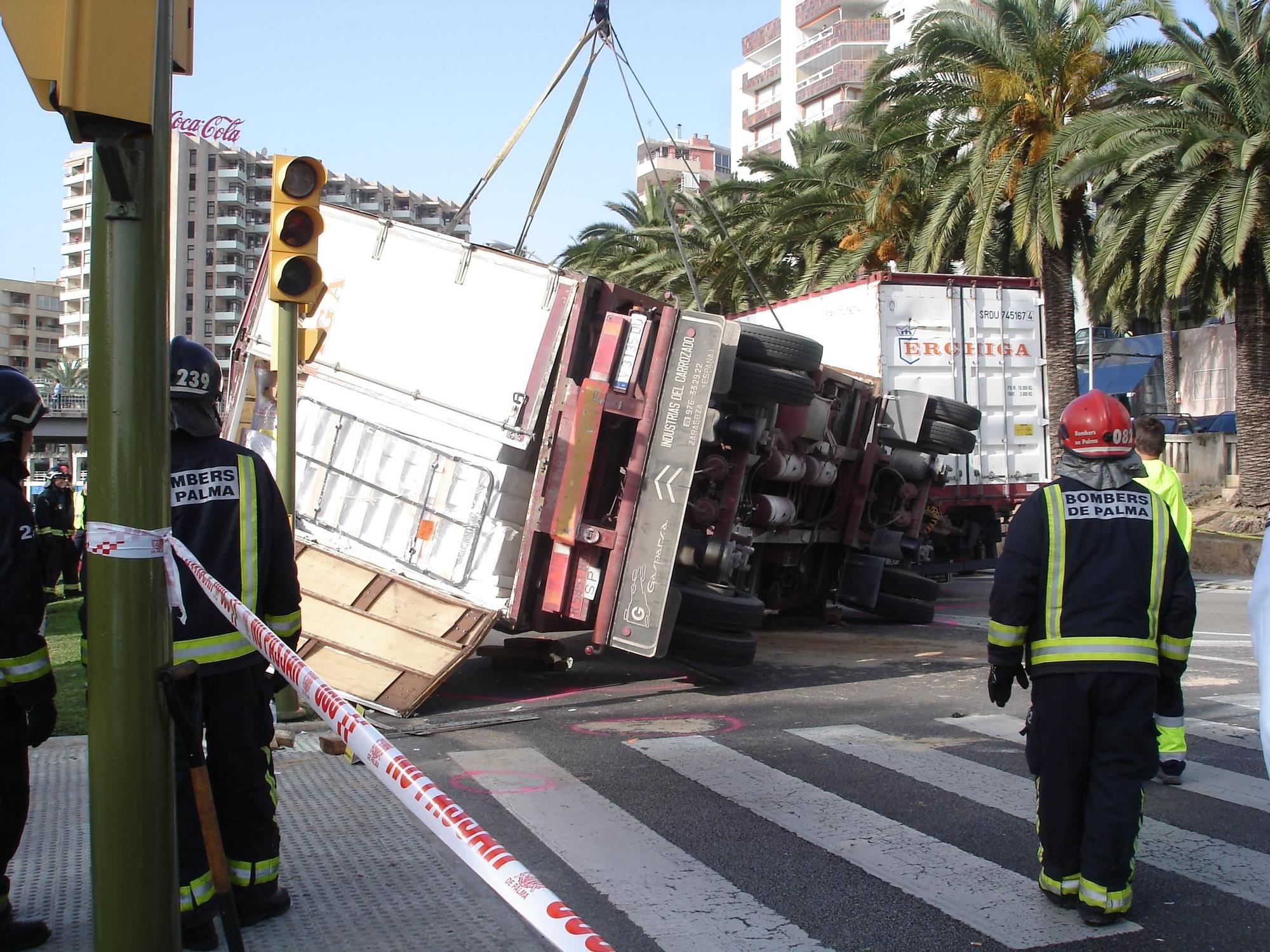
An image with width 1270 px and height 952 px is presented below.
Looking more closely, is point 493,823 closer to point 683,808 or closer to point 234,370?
point 683,808

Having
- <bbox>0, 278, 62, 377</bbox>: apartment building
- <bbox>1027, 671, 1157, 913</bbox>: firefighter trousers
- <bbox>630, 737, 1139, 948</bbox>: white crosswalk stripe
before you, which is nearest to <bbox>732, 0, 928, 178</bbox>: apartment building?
<bbox>630, 737, 1139, 948</bbox>: white crosswalk stripe

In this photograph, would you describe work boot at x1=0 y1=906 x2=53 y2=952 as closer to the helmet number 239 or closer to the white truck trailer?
the helmet number 239

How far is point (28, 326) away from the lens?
135625mm

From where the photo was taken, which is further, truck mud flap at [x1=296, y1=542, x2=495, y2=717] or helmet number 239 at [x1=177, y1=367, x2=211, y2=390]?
truck mud flap at [x1=296, y1=542, x2=495, y2=717]

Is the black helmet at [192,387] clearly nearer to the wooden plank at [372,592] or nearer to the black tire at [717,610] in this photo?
the wooden plank at [372,592]

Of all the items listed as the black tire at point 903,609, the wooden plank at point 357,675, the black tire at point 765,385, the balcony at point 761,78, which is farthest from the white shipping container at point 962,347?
the balcony at point 761,78

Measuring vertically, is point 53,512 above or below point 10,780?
below

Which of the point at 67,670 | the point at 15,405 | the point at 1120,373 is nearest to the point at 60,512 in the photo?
the point at 67,670

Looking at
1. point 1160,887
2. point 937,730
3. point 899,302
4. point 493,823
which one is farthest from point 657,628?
point 899,302

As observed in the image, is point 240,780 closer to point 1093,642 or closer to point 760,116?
point 1093,642

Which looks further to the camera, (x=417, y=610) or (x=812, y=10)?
(x=812, y=10)

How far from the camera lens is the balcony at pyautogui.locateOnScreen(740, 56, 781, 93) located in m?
80.8

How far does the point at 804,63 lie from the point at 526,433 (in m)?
71.9

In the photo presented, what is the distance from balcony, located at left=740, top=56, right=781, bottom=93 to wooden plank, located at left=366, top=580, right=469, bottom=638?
78434 mm
